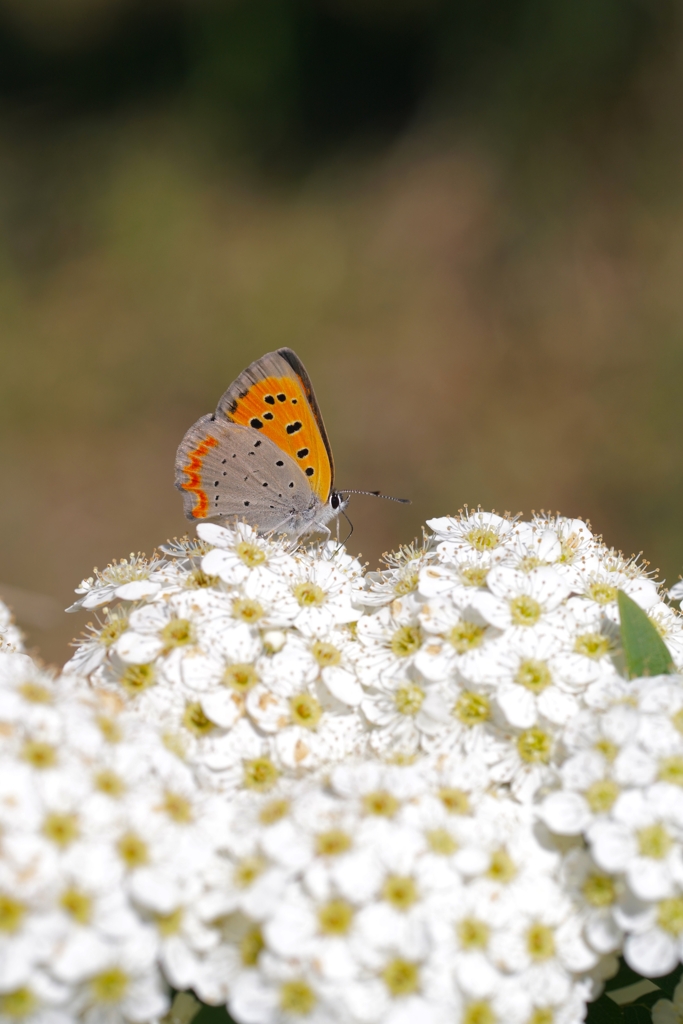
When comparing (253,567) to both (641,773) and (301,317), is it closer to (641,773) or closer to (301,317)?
(641,773)

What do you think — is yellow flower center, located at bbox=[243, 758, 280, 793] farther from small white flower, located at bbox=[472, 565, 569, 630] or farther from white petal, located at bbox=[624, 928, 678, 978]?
white petal, located at bbox=[624, 928, 678, 978]

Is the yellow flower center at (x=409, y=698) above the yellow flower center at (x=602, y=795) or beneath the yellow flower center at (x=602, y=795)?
above

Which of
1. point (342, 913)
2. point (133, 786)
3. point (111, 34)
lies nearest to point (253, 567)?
point (133, 786)

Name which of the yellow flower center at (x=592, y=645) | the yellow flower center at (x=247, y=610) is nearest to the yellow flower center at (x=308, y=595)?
the yellow flower center at (x=247, y=610)

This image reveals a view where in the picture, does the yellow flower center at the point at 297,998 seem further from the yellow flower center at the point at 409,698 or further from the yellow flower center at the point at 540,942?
the yellow flower center at the point at 409,698

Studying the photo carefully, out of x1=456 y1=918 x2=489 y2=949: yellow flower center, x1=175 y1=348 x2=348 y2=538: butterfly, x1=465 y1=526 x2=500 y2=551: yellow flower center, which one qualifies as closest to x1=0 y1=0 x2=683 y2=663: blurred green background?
x1=175 y1=348 x2=348 y2=538: butterfly

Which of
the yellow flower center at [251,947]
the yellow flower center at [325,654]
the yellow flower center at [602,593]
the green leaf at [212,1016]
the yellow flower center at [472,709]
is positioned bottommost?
the green leaf at [212,1016]
